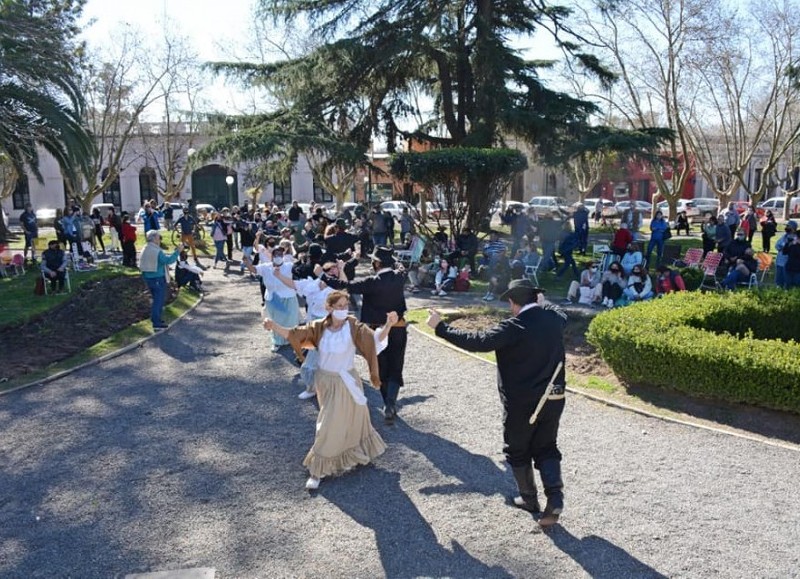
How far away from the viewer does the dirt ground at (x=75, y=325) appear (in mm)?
10555

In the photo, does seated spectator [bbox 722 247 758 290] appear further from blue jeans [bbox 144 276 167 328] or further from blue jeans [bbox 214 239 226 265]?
blue jeans [bbox 214 239 226 265]

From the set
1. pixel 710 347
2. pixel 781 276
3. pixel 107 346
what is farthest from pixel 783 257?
pixel 107 346

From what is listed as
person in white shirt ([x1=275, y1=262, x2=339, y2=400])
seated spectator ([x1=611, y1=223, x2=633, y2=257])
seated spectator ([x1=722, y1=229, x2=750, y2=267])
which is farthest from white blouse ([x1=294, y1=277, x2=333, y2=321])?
seated spectator ([x1=722, y1=229, x2=750, y2=267])

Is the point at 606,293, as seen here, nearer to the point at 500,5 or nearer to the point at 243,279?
the point at 243,279

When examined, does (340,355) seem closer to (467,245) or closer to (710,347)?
(710,347)

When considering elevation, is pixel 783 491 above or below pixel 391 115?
below

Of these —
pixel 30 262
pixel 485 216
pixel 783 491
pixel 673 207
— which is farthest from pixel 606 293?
pixel 673 207

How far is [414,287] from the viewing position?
51.7 ft

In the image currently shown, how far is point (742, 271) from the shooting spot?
1416 cm

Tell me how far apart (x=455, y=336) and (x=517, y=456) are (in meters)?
1.00

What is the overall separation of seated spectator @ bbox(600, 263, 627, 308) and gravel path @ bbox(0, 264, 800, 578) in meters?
6.00

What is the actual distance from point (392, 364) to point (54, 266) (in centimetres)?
1079

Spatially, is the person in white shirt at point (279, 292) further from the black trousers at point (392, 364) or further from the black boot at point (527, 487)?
the black boot at point (527, 487)

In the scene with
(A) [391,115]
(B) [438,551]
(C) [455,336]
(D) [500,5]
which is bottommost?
(B) [438,551]
